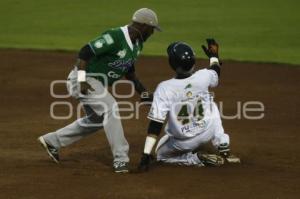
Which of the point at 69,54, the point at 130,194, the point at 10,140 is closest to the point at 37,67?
the point at 69,54

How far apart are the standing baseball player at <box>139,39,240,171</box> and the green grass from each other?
7858 millimetres

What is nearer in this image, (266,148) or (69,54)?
(266,148)

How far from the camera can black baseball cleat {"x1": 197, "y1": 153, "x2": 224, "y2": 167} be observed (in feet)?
26.7

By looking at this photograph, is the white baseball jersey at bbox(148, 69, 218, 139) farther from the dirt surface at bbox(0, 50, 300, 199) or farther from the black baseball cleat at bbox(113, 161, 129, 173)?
the black baseball cleat at bbox(113, 161, 129, 173)

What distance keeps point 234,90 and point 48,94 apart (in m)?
3.33

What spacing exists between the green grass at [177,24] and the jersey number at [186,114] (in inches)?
319

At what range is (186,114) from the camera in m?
8.01

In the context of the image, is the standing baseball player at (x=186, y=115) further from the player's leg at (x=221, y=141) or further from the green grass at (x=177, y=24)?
the green grass at (x=177, y=24)

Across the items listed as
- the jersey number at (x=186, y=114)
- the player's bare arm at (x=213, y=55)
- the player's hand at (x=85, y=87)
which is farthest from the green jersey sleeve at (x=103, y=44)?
the player's bare arm at (x=213, y=55)

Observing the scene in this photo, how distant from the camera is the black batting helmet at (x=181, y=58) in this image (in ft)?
25.8

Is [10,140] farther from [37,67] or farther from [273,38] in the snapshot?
[273,38]

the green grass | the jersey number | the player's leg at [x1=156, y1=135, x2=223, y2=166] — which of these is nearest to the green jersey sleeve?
the jersey number

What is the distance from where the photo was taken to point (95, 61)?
318 inches

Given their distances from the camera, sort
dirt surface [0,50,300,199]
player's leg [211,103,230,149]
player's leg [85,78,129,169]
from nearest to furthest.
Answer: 1. dirt surface [0,50,300,199]
2. player's leg [85,78,129,169]
3. player's leg [211,103,230,149]
